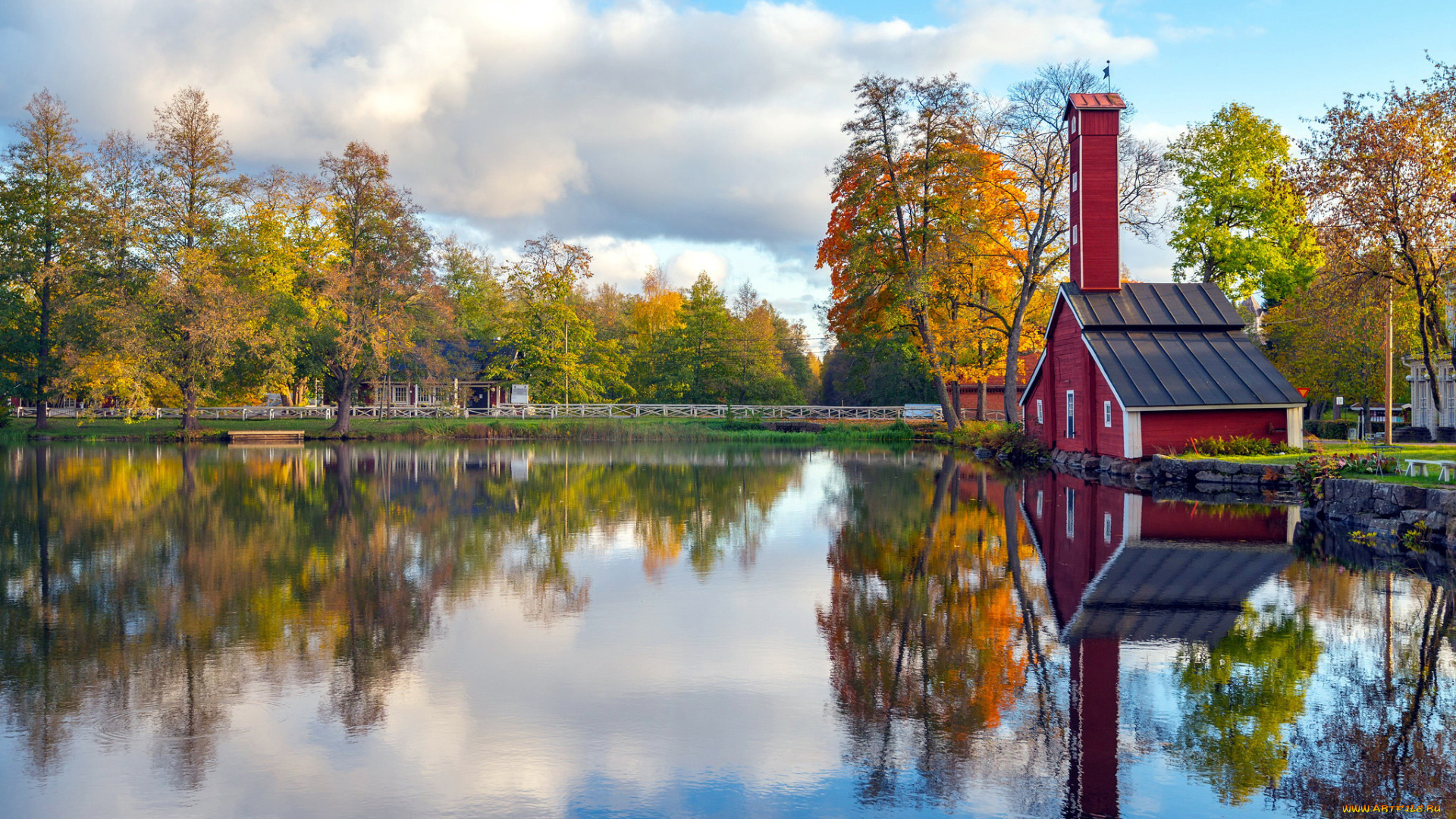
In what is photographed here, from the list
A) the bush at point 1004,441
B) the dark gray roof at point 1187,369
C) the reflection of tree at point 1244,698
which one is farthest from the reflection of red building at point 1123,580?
the bush at point 1004,441

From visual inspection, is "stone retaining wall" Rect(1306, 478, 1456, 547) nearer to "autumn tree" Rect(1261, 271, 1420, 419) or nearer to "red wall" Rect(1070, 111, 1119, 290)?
"red wall" Rect(1070, 111, 1119, 290)

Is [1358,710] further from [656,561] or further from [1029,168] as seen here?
[1029,168]

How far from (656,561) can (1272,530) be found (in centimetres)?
1023

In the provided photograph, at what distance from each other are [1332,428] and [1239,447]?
18.2m

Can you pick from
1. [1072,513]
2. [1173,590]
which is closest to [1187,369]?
[1072,513]

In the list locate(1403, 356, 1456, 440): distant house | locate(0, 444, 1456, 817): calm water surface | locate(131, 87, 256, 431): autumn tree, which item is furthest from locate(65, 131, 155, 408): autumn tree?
locate(1403, 356, 1456, 440): distant house

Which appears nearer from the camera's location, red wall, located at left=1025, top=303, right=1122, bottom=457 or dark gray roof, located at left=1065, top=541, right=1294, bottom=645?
dark gray roof, located at left=1065, top=541, right=1294, bottom=645

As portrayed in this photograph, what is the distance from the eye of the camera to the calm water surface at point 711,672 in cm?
543

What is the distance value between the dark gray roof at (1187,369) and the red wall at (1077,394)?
2.40 ft

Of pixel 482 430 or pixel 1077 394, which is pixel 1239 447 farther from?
pixel 482 430

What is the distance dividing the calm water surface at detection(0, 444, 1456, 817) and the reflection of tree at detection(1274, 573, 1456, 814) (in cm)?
3

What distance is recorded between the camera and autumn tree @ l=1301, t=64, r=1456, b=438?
19578 millimetres

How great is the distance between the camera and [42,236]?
151 feet

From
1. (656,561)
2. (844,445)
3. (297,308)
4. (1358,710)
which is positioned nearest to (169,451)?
(297,308)
